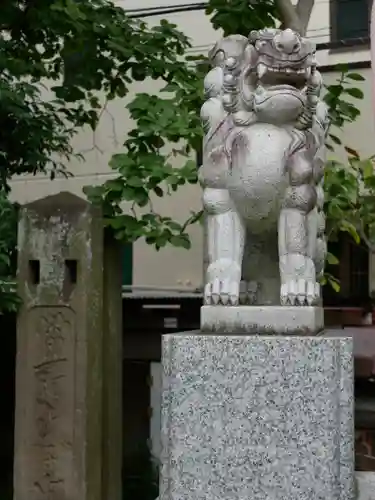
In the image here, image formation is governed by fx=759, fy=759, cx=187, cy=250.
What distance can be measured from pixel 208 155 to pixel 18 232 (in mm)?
2207

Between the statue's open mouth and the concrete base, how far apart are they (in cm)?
87

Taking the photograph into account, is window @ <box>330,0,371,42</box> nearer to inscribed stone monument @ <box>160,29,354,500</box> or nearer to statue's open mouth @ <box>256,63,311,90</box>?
inscribed stone monument @ <box>160,29,354,500</box>

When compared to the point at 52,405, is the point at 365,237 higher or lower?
higher

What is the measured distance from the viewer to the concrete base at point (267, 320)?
113 inches

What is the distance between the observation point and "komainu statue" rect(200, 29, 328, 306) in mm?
2947

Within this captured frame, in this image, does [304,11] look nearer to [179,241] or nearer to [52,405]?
[179,241]

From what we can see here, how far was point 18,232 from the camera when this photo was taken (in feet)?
16.2

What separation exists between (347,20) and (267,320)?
6647mm

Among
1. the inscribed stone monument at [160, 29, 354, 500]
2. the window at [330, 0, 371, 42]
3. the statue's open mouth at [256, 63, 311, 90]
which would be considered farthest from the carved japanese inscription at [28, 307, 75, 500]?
the window at [330, 0, 371, 42]

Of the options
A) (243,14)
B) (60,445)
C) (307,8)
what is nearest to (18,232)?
(60,445)

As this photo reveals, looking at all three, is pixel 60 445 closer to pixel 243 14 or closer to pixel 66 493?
pixel 66 493

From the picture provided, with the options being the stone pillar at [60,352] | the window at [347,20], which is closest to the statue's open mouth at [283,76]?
the stone pillar at [60,352]

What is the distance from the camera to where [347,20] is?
28.5ft

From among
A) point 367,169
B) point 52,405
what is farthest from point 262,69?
point 52,405
